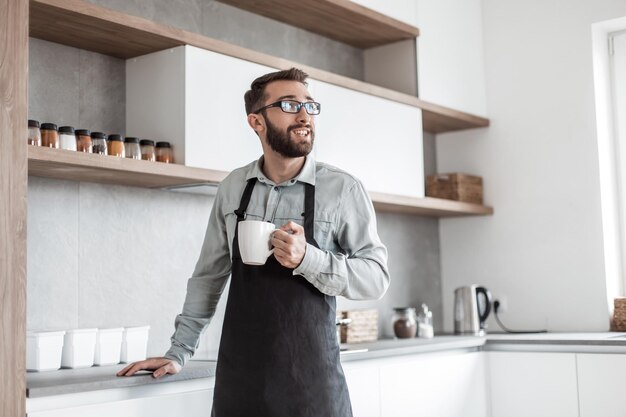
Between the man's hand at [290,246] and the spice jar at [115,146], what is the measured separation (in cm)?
94

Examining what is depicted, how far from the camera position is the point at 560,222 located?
169 inches

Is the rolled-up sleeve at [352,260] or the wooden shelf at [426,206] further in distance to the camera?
the wooden shelf at [426,206]

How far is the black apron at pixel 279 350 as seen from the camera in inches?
82.5

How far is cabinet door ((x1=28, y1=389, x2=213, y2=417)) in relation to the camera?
218 centimetres

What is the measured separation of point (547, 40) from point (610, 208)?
880 mm

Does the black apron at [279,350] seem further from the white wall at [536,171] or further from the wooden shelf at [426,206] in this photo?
the white wall at [536,171]

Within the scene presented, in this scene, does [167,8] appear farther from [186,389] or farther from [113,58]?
[186,389]

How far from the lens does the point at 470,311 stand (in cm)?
420

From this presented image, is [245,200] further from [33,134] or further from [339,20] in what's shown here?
[339,20]

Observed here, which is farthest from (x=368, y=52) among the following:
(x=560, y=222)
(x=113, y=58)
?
(x=113, y=58)

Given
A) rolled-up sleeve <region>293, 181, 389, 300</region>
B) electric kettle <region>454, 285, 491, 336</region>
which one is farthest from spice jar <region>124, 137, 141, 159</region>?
electric kettle <region>454, 285, 491, 336</region>

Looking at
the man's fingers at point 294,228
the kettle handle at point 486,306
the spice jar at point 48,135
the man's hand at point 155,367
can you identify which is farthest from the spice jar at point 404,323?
the man's fingers at point 294,228

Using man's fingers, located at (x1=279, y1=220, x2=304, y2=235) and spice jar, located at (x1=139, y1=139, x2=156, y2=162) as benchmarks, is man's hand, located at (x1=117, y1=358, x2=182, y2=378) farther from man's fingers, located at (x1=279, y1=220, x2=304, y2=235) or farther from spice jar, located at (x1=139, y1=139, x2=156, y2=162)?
spice jar, located at (x1=139, y1=139, x2=156, y2=162)

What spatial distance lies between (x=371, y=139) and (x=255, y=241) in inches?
71.8
